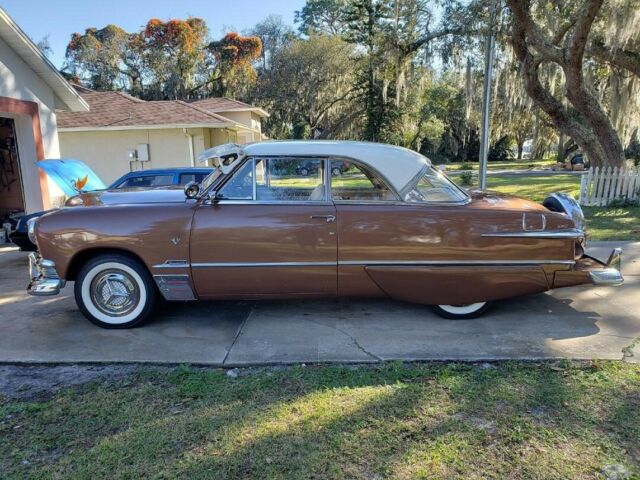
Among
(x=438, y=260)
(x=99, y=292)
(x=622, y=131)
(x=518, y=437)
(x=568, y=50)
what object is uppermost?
(x=568, y=50)

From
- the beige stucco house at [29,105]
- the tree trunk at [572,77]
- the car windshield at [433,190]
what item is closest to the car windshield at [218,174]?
the car windshield at [433,190]

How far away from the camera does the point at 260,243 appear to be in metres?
4.26

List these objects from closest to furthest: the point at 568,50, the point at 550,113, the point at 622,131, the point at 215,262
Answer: the point at 215,262, the point at 568,50, the point at 550,113, the point at 622,131

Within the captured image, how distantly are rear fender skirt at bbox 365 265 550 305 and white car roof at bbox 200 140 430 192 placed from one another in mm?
840

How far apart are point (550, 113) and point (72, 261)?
13566 mm

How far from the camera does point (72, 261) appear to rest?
4387 millimetres

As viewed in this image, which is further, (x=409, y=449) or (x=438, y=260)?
(x=438, y=260)

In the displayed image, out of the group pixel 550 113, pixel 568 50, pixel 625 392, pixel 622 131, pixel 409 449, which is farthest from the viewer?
pixel 622 131

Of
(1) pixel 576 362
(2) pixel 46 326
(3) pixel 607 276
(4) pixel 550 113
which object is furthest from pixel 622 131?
(2) pixel 46 326

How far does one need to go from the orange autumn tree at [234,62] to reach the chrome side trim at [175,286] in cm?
3630

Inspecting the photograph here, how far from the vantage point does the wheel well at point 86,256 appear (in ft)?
14.4

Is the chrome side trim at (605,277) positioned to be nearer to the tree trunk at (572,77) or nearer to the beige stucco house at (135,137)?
the tree trunk at (572,77)

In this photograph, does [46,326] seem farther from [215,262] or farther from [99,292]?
[215,262]

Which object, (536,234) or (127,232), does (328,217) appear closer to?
(127,232)
